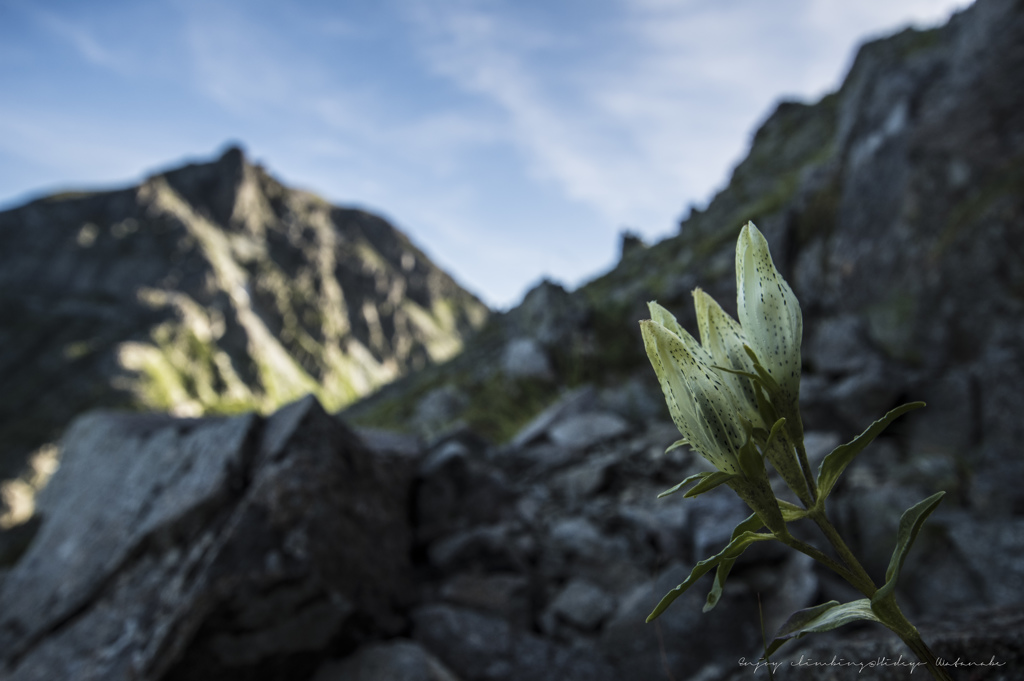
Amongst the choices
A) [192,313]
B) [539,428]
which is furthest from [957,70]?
[192,313]

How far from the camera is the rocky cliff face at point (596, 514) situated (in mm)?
3758

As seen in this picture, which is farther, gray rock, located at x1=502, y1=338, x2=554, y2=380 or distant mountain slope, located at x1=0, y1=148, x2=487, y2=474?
distant mountain slope, located at x1=0, y1=148, x2=487, y2=474

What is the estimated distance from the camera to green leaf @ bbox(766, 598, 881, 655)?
1.18 m

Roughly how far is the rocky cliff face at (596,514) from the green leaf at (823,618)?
3.10ft

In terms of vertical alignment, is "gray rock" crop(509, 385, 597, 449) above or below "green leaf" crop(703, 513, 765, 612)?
above

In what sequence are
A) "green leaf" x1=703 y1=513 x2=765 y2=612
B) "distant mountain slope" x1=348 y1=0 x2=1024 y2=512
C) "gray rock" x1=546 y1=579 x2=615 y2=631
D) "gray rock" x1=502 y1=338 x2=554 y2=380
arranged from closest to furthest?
"green leaf" x1=703 y1=513 x2=765 y2=612
"gray rock" x1=546 y1=579 x2=615 y2=631
"distant mountain slope" x1=348 y1=0 x2=1024 y2=512
"gray rock" x1=502 y1=338 x2=554 y2=380

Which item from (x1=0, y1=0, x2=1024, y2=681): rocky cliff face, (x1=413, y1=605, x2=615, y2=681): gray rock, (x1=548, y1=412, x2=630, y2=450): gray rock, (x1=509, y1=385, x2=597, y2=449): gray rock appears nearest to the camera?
(x1=0, y1=0, x2=1024, y2=681): rocky cliff face

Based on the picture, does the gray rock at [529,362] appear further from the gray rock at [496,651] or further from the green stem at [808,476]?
the green stem at [808,476]

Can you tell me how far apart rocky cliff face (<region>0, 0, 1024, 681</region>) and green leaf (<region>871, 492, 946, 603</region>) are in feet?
3.97

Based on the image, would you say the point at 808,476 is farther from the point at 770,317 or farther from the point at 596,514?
the point at 596,514

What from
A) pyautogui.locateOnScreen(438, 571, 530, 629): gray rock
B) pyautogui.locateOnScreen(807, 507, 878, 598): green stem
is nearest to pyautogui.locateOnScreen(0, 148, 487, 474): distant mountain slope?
pyautogui.locateOnScreen(438, 571, 530, 629): gray rock

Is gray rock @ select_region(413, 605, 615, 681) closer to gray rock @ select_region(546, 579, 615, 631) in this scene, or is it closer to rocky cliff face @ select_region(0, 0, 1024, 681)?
rocky cliff face @ select_region(0, 0, 1024, 681)

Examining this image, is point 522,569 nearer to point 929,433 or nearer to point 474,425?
point 929,433

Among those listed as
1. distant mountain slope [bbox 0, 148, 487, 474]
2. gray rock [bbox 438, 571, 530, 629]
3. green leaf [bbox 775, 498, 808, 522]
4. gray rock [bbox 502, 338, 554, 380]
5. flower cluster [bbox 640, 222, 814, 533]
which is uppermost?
distant mountain slope [bbox 0, 148, 487, 474]
